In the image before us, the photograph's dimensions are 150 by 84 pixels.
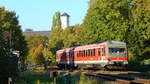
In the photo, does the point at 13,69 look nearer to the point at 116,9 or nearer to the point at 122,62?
the point at 122,62

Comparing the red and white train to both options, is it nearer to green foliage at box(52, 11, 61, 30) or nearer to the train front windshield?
the train front windshield

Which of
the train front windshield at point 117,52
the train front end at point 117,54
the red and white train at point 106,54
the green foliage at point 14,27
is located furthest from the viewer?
the green foliage at point 14,27

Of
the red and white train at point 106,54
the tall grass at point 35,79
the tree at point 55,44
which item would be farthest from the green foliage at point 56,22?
the tall grass at point 35,79

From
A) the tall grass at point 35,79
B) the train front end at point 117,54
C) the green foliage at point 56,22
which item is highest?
the green foliage at point 56,22

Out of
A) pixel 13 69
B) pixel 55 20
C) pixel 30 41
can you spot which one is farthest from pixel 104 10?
pixel 55 20

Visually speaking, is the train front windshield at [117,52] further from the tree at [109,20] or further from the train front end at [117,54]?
the tree at [109,20]

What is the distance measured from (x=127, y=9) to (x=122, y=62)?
1672cm

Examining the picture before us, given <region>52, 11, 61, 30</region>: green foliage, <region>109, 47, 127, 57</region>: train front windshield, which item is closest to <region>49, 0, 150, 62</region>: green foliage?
<region>109, 47, 127, 57</region>: train front windshield

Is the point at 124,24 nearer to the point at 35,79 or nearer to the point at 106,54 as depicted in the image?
the point at 106,54

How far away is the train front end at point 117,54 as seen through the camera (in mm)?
40009

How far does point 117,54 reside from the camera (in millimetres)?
40750

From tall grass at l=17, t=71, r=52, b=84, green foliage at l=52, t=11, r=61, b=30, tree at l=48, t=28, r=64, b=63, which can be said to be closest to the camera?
tall grass at l=17, t=71, r=52, b=84

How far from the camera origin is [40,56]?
7906 centimetres

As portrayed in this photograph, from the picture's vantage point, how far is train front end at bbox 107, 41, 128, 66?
131ft
